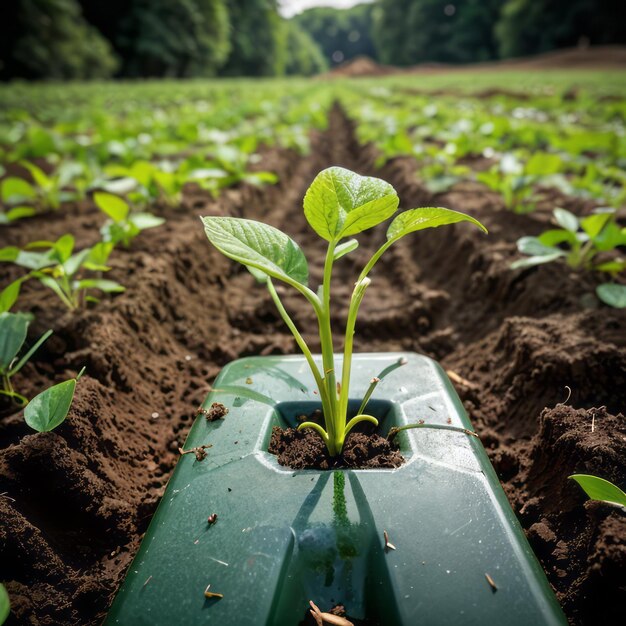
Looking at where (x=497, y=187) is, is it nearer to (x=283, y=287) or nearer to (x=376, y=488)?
(x=283, y=287)

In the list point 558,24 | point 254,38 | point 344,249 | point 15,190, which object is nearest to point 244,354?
point 344,249

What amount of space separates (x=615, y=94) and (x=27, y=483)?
38.8ft

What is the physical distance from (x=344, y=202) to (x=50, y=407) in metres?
0.72

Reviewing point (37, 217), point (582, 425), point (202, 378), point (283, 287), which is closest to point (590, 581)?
point (582, 425)

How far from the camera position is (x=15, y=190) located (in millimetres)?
2172

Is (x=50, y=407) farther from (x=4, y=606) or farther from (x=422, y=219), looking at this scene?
(x=422, y=219)

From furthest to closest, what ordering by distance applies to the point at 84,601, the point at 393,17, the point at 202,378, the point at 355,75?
the point at 393,17 → the point at 355,75 → the point at 202,378 → the point at 84,601

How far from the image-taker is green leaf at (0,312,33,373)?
107 cm

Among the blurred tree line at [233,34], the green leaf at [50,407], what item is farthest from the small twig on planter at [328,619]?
the blurred tree line at [233,34]

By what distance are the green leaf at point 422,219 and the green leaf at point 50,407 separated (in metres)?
0.71

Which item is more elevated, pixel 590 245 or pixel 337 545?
pixel 590 245

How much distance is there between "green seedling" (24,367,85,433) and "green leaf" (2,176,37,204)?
1.72m

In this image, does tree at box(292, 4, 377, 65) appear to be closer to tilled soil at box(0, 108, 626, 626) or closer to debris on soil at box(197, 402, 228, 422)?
tilled soil at box(0, 108, 626, 626)

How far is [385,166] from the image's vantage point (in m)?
3.88
